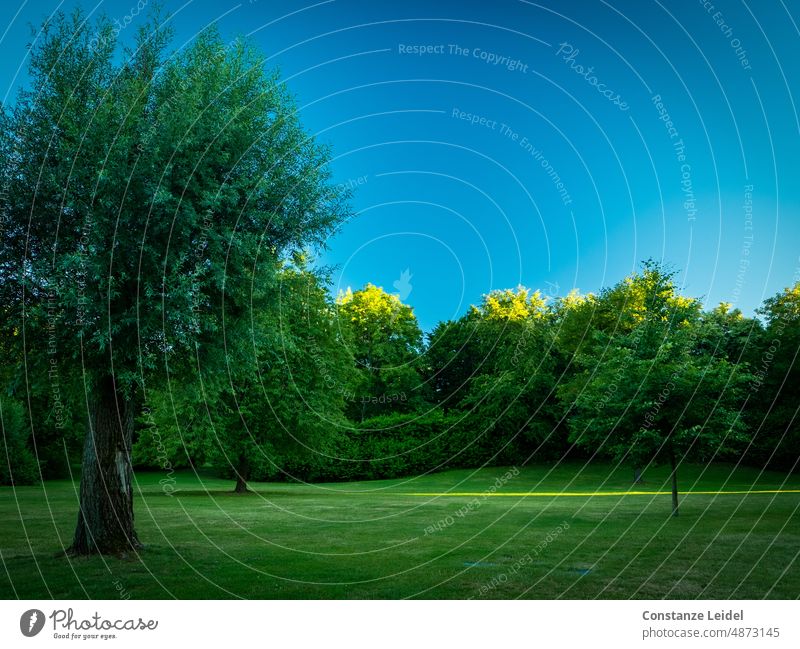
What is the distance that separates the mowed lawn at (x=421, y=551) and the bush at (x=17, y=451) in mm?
15945

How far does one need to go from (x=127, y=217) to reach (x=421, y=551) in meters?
11.1

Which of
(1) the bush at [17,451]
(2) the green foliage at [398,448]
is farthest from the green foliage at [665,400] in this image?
(1) the bush at [17,451]

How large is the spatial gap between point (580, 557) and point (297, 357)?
27.7 m

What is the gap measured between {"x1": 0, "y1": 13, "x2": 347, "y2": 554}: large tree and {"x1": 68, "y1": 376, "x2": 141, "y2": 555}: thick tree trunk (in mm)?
32

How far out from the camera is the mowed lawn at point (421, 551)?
1324 cm

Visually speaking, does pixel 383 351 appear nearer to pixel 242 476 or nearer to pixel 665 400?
pixel 242 476

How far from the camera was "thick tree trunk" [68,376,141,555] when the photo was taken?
1616 cm

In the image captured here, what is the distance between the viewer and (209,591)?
12.9 meters

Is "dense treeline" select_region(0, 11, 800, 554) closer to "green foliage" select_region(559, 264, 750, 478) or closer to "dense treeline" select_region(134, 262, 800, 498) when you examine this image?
"green foliage" select_region(559, 264, 750, 478)

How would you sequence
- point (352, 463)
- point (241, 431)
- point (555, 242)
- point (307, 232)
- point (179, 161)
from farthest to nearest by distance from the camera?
1. point (352, 463)
2. point (241, 431)
3. point (555, 242)
4. point (307, 232)
5. point (179, 161)

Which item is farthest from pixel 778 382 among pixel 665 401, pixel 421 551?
pixel 421 551

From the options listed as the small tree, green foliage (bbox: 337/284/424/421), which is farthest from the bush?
the small tree
